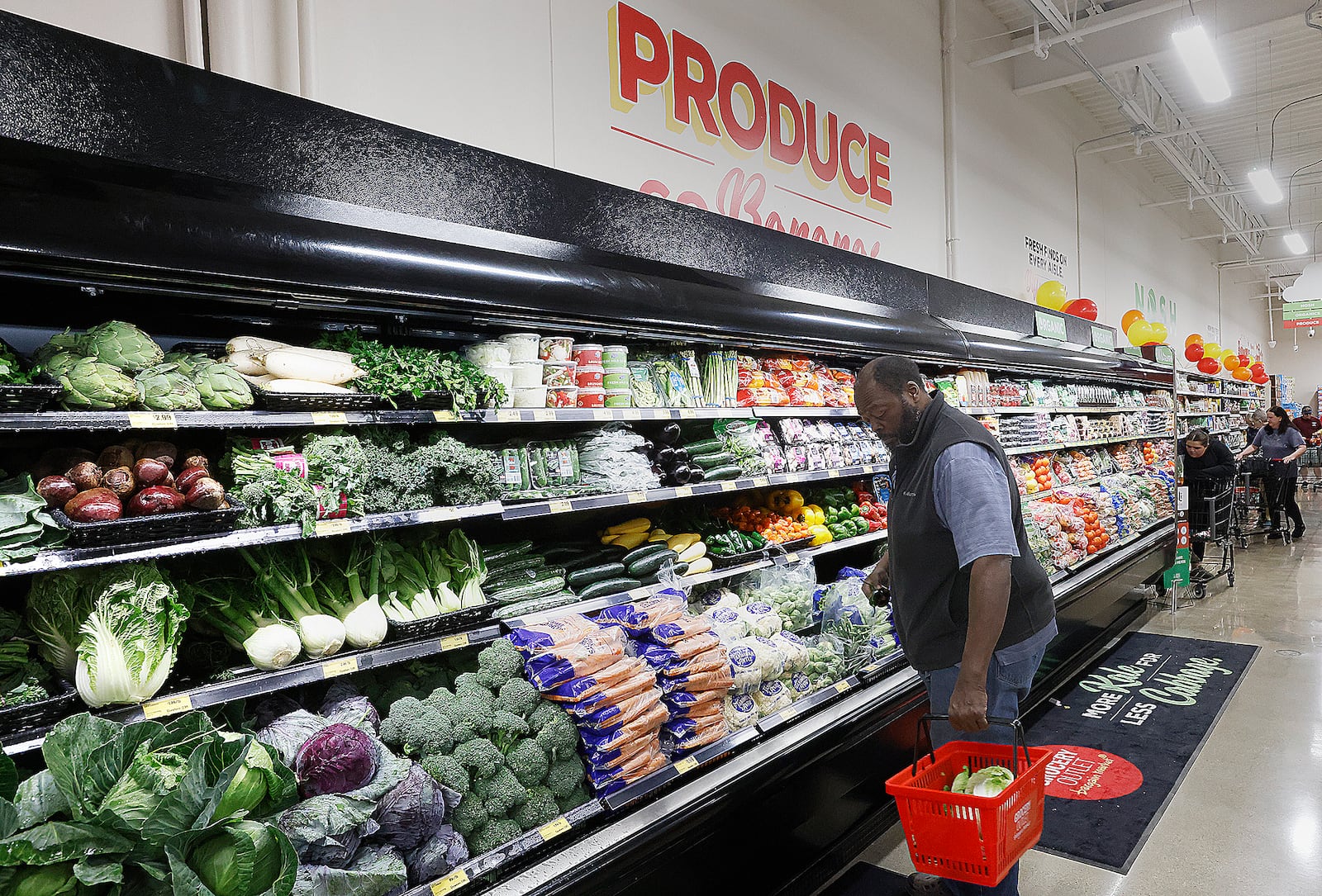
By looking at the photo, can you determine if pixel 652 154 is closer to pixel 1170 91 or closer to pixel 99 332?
pixel 99 332

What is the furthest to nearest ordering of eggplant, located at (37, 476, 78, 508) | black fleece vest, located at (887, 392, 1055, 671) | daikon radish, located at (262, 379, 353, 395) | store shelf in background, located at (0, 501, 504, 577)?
black fleece vest, located at (887, 392, 1055, 671)
daikon radish, located at (262, 379, 353, 395)
eggplant, located at (37, 476, 78, 508)
store shelf in background, located at (0, 501, 504, 577)

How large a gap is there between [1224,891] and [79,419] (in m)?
4.24

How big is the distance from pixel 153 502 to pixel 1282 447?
14.4m

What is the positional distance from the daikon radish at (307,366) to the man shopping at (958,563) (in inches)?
67.8

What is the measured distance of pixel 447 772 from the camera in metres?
2.31

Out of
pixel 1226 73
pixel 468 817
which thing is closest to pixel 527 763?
pixel 468 817

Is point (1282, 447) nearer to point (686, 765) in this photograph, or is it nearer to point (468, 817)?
point (686, 765)

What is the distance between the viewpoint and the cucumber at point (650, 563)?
3479 millimetres

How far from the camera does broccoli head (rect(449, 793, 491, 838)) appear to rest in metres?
2.29

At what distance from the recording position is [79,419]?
1.89 m

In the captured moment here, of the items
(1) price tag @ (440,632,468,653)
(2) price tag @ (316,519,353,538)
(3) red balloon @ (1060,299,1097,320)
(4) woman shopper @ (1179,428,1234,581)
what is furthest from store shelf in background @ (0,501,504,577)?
(4) woman shopper @ (1179,428,1234,581)

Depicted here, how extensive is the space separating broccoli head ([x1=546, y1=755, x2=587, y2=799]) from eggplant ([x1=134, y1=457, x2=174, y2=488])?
1394 mm

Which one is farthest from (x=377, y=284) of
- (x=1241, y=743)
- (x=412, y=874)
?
(x=1241, y=743)

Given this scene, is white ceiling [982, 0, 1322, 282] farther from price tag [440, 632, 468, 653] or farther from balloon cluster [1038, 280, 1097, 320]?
price tag [440, 632, 468, 653]
